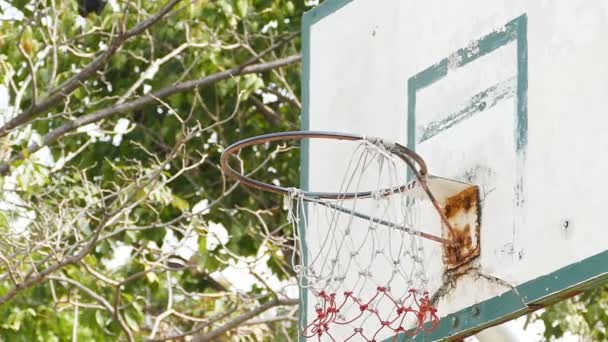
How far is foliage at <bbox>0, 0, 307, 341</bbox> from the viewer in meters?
9.03

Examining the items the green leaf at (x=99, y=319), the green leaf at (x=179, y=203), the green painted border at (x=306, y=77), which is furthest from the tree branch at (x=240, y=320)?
the green painted border at (x=306, y=77)

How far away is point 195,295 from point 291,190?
4.23m

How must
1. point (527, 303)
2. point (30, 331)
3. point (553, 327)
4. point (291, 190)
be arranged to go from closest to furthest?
point (527, 303), point (291, 190), point (30, 331), point (553, 327)

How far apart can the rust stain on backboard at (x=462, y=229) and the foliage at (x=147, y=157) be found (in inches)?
127

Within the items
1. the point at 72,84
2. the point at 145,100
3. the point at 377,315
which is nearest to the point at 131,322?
the point at 145,100

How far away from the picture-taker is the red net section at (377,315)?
5332 mm

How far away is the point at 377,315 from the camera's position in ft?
17.9

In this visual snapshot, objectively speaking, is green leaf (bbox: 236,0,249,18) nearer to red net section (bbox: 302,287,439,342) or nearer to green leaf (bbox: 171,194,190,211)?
green leaf (bbox: 171,194,190,211)

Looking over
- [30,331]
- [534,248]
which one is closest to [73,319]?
[30,331]

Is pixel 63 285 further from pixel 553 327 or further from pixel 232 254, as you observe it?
pixel 553 327

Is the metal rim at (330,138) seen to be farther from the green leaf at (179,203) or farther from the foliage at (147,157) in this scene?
the green leaf at (179,203)

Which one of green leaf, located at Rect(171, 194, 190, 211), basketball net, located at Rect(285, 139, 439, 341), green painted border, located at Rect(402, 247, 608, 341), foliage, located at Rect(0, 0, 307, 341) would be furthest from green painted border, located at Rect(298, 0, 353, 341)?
green leaf, located at Rect(171, 194, 190, 211)

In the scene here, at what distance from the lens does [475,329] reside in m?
5.29

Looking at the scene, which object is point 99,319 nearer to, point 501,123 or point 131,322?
point 131,322
